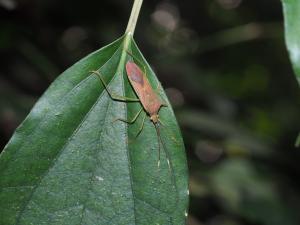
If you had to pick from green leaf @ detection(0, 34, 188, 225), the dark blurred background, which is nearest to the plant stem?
green leaf @ detection(0, 34, 188, 225)

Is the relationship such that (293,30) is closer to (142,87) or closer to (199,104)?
(142,87)

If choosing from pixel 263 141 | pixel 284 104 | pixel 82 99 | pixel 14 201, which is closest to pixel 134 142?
pixel 82 99

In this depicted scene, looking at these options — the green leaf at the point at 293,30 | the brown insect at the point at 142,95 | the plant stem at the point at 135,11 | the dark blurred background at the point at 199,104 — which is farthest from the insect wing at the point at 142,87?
the dark blurred background at the point at 199,104

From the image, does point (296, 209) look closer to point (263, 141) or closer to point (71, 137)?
point (263, 141)

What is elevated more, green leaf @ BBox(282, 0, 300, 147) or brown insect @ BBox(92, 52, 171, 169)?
green leaf @ BBox(282, 0, 300, 147)

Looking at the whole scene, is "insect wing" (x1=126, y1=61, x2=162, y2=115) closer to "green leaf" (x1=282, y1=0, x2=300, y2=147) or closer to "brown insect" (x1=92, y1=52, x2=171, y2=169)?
"brown insect" (x1=92, y1=52, x2=171, y2=169)
